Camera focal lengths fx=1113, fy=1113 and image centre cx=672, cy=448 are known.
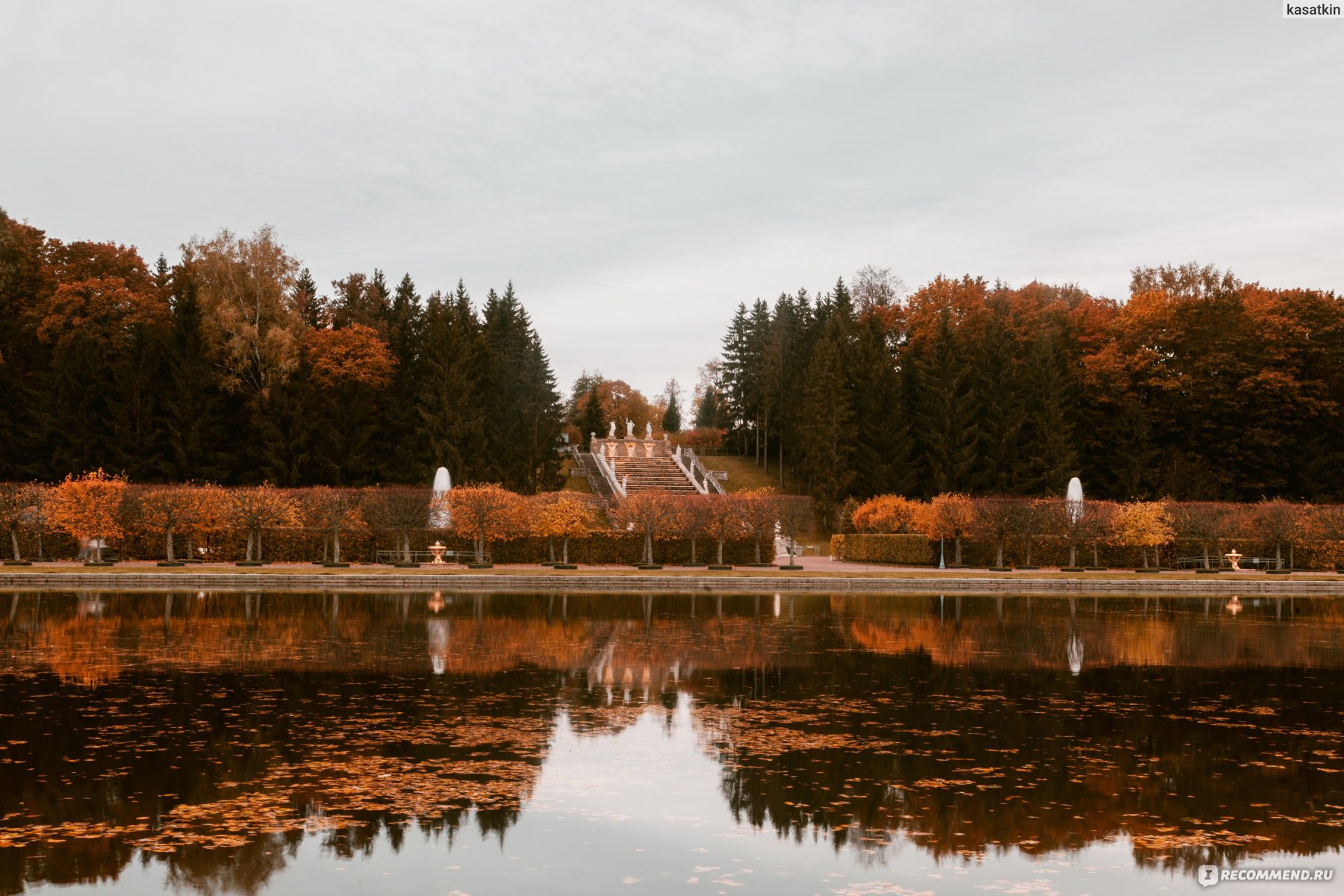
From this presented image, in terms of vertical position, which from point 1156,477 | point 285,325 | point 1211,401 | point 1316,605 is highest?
point 285,325

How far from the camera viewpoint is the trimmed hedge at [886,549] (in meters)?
51.5

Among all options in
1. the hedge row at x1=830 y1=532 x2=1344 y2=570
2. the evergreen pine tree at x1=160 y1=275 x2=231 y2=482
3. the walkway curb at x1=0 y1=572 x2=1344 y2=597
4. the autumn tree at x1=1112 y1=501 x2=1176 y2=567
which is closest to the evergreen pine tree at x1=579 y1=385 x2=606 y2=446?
the evergreen pine tree at x1=160 y1=275 x2=231 y2=482

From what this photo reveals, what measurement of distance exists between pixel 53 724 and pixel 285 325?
177 feet

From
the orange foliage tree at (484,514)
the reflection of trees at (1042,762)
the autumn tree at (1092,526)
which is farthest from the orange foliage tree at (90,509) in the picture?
the autumn tree at (1092,526)

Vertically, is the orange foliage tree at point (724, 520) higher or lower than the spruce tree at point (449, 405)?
lower

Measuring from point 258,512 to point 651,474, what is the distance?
29.9 m

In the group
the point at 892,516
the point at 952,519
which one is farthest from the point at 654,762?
the point at 892,516

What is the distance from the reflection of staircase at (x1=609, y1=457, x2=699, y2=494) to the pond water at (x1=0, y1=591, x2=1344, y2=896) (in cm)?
4213

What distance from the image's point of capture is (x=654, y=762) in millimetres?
12992

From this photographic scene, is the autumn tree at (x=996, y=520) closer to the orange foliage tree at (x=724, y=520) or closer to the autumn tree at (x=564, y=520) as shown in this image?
the orange foliage tree at (x=724, y=520)

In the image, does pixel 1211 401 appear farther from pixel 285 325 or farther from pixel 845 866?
pixel 845 866

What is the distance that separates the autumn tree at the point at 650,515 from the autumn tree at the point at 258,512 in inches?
560

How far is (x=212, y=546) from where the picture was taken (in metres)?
46.9

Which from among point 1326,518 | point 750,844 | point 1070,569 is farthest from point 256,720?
point 1326,518
